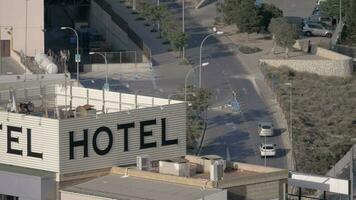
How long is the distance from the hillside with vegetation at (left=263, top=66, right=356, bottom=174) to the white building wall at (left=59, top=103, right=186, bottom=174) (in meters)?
24.2

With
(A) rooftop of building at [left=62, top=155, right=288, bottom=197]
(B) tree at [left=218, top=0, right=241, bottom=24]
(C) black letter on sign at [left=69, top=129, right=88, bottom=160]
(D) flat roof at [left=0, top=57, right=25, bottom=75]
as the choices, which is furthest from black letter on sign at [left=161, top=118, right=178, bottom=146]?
(B) tree at [left=218, top=0, right=241, bottom=24]

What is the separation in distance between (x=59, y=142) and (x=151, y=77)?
4501 cm

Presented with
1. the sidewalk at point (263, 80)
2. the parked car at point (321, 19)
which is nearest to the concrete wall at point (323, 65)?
the sidewalk at point (263, 80)

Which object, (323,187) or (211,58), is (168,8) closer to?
(211,58)

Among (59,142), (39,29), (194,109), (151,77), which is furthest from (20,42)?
(59,142)

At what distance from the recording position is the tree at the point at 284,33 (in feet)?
334

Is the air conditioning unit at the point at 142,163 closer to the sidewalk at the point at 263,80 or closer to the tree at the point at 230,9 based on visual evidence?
the sidewalk at the point at 263,80

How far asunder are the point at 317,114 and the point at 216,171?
131 ft

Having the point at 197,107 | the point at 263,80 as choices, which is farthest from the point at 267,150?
the point at 263,80

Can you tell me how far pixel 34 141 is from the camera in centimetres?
5216

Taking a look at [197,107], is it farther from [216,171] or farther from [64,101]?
[216,171]

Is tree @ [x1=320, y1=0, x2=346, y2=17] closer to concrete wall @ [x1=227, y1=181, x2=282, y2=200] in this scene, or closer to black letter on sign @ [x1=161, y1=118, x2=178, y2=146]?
black letter on sign @ [x1=161, y1=118, x2=178, y2=146]

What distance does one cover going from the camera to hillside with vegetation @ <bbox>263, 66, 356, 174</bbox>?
81.2m

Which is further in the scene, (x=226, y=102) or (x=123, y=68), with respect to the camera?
(x=123, y=68)
